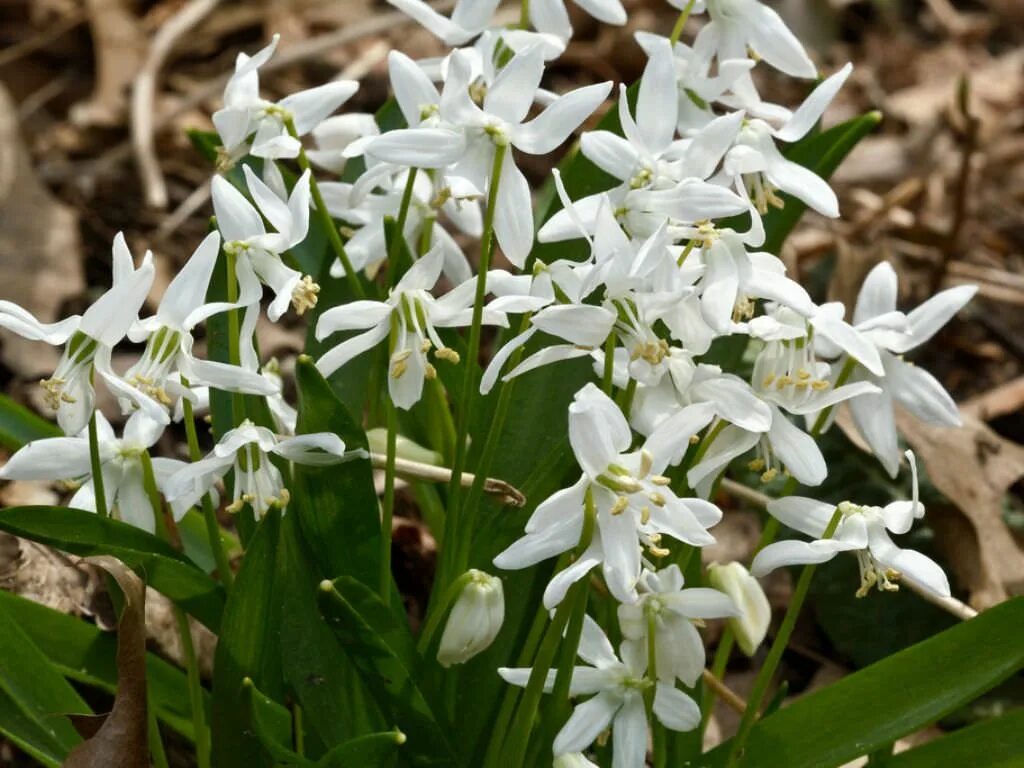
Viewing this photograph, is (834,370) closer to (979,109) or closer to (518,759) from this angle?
(518,759)

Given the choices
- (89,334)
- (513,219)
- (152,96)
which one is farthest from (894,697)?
(152,96)

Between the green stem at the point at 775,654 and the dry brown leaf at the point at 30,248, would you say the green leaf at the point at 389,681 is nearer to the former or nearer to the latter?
the green stem at the point at 775,654

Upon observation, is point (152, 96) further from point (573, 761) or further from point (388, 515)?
point (573, 761)

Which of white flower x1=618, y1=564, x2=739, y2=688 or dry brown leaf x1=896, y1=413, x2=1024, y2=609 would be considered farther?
dry brown leaf x1=896, y1=413, x2=1024, y2=609

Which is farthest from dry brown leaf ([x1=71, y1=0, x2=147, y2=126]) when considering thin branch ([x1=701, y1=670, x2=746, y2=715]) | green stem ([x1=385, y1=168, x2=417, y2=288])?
thin branch ([x1=701, y1=670, x2=746, y2=715])

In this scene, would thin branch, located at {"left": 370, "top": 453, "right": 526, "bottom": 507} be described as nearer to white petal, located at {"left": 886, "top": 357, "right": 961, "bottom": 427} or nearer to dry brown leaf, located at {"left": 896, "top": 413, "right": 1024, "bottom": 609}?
white petal, located at {"left": 886, "top": 357, "right": 961, "bottom": 427}
